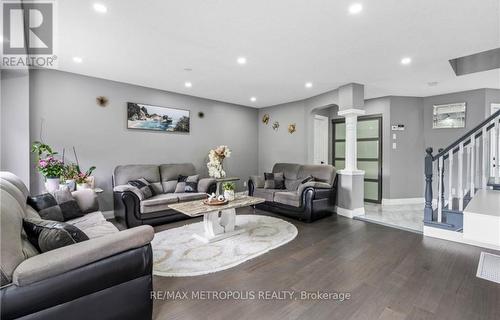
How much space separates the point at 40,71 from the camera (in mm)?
3756

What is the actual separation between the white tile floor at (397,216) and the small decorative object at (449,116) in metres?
1.95

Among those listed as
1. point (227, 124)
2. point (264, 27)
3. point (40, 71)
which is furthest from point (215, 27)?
point (227, 124)

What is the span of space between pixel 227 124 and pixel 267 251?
401 centimetres

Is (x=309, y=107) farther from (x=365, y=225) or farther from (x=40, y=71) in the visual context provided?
(x=40, y=71)

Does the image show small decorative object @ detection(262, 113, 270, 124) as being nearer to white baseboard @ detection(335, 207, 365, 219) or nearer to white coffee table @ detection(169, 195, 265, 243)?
white baseboard @ detection(335, 207, 365, 219)

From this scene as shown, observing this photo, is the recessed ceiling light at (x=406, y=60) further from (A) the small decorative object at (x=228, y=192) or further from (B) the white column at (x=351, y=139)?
(A) the small decorative object at (x=228, y=192)

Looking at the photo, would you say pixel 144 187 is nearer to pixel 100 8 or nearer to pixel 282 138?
pixel 100 8

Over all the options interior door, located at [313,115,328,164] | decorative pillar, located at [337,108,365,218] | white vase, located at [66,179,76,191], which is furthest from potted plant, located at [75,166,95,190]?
interior door, located at [313,115,328,164]

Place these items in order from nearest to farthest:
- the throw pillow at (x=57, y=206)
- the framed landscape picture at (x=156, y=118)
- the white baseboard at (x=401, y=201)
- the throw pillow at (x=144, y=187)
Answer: the throw pillow at (x=57, y=206)
the throw pillow at (x=144, y=187)
the framed landscape picture at (x=156, y=118)
the white baseboard at (x=401, y=201)

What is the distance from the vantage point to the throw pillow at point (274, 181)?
5.12 metres

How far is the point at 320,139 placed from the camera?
6.06 metres

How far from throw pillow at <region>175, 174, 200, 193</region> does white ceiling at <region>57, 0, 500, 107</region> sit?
1.93 m

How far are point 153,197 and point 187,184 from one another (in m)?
0.71

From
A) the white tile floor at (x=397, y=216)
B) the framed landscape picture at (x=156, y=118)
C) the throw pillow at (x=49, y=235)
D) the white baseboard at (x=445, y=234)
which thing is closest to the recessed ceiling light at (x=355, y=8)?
the throw pillow at (x=49, y=235)
